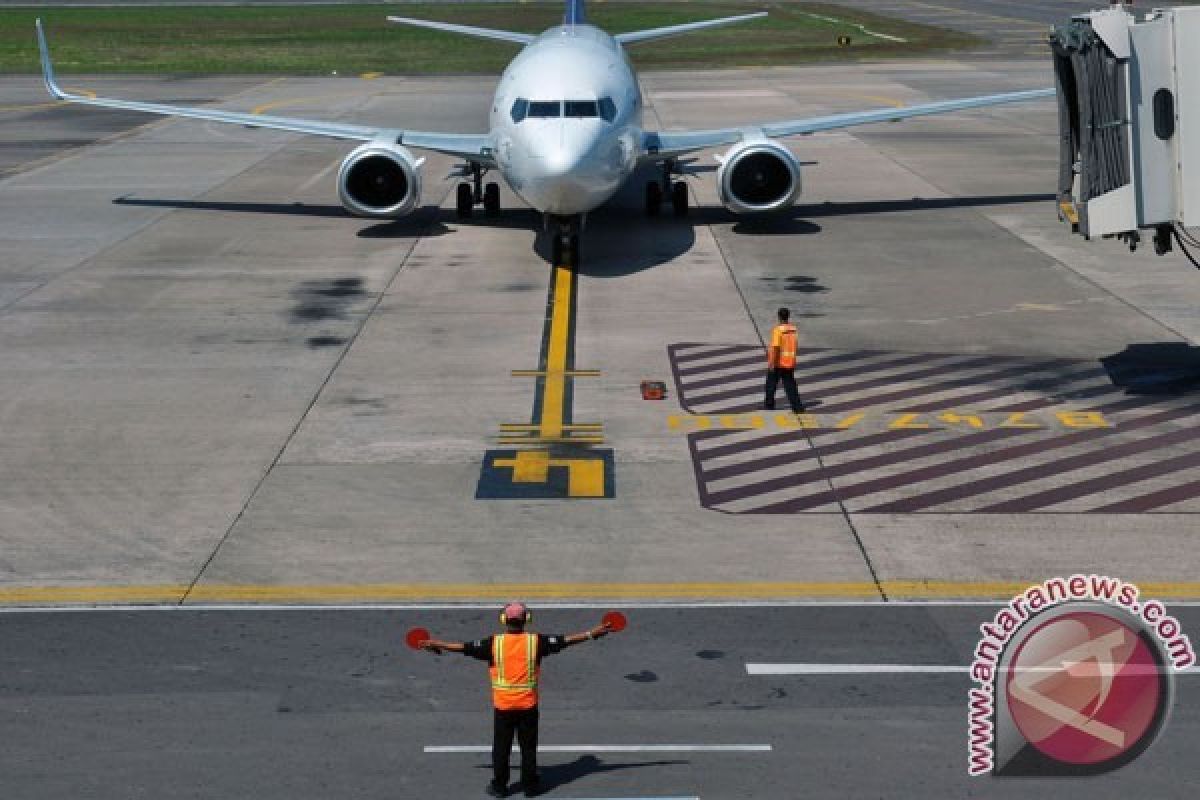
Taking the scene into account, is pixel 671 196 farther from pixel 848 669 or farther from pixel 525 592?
pixel 848 669

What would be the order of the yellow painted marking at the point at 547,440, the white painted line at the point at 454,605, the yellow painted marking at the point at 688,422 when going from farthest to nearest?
the yellow painted marking at the point at 688,422 → the yellow painted marking at the point at 547,440 → the white painted line at the point at 454,605

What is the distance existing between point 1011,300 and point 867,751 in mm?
22990

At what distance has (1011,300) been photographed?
38781 mm

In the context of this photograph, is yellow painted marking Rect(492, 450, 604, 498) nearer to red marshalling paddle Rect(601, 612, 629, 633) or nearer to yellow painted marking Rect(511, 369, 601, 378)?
yellow painted marking Rect(511, 369, 601, 378)

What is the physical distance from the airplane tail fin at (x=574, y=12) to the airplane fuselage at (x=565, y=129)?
8.73 meters

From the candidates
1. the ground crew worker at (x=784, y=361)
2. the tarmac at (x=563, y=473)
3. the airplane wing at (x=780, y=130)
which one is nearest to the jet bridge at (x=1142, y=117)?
the tarmac at (x=563, y=473)

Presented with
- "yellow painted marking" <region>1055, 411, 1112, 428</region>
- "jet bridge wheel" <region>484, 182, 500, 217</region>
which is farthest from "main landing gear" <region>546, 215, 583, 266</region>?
"yellow painted marking" <region>1055, 411, 1112, 428</region>

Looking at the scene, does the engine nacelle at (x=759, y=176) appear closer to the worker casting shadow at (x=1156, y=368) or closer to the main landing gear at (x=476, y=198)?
the main landing gear at (x=476, y=198)

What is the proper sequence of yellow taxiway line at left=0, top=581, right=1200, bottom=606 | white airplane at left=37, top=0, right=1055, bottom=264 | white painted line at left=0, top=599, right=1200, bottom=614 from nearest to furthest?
white painted line at left=0, top=599, right=1200, bottom=614
yellow taxiway line at left=0, top=581, right=1200, bottom=606
white airplane at left=37, top=0, right=1055, bottom=264

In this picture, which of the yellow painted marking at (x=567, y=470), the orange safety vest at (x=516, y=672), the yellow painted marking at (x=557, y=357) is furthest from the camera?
the yellow painted marking at (x=557, y=357)

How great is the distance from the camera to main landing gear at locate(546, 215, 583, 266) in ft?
140

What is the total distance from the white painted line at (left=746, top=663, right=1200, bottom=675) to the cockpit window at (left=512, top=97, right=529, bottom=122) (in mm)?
23937

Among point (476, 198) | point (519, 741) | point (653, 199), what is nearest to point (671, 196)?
point (653, 199)

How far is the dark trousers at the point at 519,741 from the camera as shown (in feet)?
52.7
